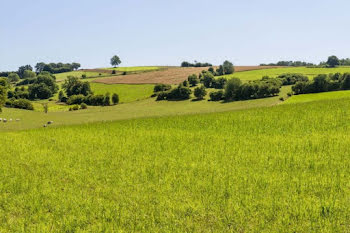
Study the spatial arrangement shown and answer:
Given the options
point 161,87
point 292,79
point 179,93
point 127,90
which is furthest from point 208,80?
point 127,90

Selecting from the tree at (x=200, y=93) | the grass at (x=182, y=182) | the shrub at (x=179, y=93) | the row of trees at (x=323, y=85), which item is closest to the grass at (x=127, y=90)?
the shrub at (x=179, y=93)

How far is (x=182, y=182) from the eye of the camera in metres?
14.0

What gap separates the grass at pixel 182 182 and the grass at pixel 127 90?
295 ft

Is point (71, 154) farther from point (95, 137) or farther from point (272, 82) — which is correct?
point (272, 82)

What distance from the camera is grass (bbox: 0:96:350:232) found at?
10227mm

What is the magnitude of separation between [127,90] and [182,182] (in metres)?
115

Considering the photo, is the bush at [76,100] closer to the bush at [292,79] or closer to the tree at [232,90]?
the tree at [232,90]

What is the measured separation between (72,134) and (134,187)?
57.8ft

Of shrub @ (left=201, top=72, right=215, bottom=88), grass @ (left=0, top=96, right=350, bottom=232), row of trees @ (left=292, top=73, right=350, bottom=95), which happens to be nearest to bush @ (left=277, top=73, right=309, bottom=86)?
row of trees @ (left=292, top=73, right=350, bottom=95)

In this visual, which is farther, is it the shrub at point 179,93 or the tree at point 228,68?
the tree at point 228,68

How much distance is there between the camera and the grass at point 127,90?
115875 mm

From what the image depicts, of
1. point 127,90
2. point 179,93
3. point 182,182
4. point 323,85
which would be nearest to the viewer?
point 182,182

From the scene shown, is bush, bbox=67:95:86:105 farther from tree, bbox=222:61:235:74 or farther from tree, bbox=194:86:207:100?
tree, bbox=222:61:235:74

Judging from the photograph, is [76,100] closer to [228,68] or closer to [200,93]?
[200,93]
